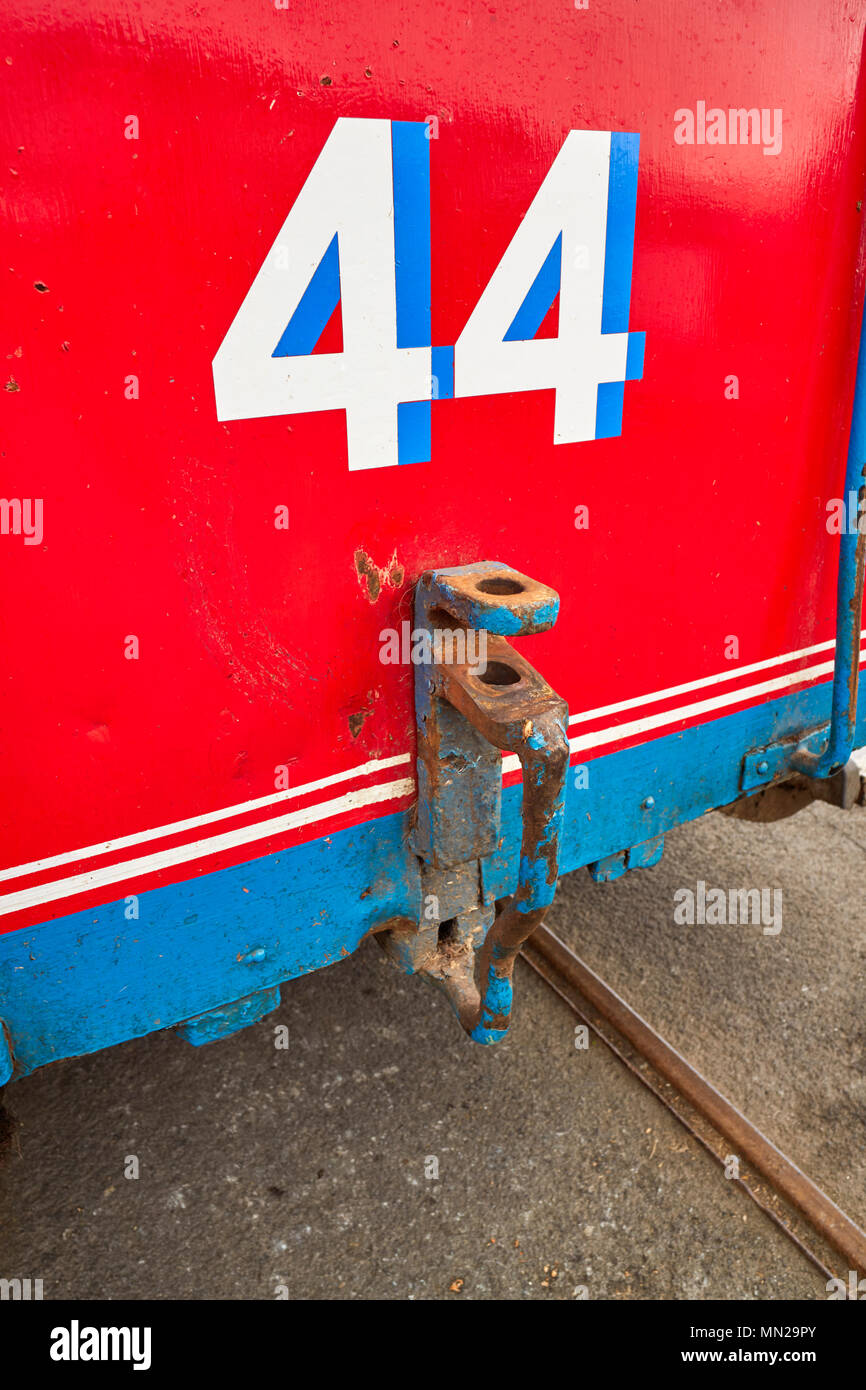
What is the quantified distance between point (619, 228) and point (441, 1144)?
1.89m

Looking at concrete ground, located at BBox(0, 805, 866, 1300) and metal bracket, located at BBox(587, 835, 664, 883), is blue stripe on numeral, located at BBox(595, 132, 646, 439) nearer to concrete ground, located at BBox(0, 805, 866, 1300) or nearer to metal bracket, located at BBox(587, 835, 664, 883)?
metal bracket, located at BBox(587, 835, 664, 883)

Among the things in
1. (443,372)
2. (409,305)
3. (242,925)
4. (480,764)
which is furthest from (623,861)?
(409,305)

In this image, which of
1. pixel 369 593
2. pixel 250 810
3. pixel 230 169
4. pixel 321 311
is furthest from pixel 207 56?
pixel 250 810

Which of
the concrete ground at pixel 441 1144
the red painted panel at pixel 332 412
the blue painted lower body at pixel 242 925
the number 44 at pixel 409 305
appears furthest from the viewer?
the concrete ground at pixel 441 1144

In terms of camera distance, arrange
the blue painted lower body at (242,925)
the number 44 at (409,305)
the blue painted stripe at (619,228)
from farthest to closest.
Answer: the blue painted stripe at (619,228), the blue painted lower body at (242,925), the number 44 at (409,305)

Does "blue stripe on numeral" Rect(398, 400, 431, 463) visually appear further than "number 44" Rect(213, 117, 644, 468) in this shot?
Yes

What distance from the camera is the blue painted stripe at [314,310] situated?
121cm

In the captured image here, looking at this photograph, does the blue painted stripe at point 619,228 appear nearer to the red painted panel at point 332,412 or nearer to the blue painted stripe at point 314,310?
the red painted panel at point 332,412

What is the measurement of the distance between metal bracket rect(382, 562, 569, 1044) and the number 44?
0.86 feet

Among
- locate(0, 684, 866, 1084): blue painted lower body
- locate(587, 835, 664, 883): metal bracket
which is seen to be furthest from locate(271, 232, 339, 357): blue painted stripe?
locate(587, 835, 664, 883): metal bracket

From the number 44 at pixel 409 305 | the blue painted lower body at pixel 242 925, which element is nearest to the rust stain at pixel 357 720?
the blue painted lower body at pixel 242 925

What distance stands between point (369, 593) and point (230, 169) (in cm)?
57

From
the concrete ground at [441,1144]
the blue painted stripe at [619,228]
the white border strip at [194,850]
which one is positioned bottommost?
the concrete ground at [441,1144]

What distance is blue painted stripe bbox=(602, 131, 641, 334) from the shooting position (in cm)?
142
